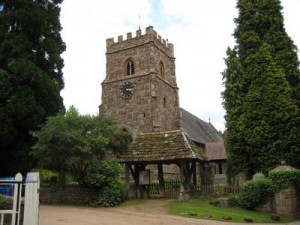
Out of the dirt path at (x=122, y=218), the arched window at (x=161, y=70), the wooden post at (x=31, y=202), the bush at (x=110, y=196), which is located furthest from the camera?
the arched window at (x=161, y=70)

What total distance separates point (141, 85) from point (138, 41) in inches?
210

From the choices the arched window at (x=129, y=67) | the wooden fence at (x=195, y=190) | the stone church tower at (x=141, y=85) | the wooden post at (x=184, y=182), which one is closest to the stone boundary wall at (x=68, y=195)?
the wooden fence at (x=195, y=190)

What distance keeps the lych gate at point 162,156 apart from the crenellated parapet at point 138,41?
18.1 metres

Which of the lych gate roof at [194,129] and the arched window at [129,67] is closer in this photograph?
the arched window at [129,67]

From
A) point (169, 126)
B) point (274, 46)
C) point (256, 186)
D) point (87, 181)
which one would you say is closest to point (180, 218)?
point (256, 186)

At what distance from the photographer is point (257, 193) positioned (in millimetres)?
15227

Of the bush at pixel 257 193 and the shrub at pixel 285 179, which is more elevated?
the shrub at pixel 285 179

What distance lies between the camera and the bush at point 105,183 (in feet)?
53.8

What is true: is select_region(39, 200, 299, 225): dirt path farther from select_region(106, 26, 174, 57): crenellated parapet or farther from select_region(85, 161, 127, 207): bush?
select_region(106, 26, 174, 57): crenellated parapet

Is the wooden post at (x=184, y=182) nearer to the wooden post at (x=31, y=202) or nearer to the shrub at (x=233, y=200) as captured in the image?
the shrub at (x=233, y=200)

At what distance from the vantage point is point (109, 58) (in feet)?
122

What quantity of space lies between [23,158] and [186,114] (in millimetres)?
26971

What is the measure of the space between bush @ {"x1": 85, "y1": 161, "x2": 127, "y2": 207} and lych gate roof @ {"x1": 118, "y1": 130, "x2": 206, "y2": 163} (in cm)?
133

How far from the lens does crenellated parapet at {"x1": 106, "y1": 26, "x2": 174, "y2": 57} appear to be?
35125mm
